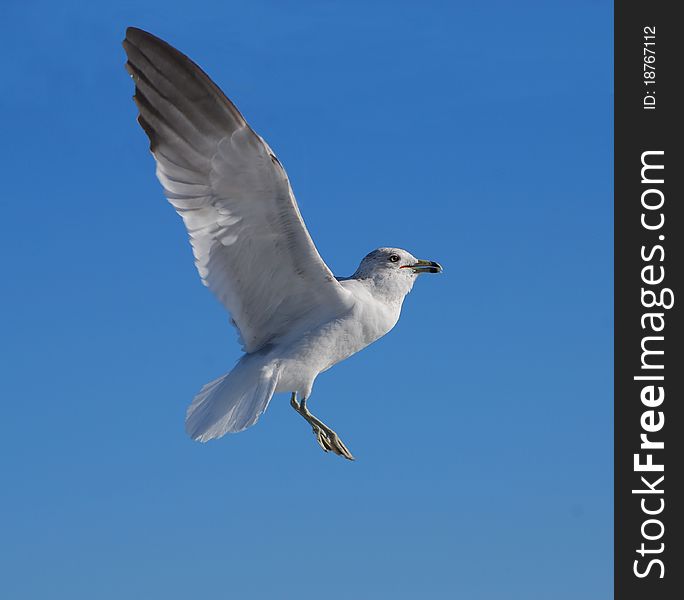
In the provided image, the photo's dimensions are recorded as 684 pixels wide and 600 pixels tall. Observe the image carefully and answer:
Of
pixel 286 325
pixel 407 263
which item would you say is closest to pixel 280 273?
pixel 286 325

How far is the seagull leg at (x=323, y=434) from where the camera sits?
12000mm

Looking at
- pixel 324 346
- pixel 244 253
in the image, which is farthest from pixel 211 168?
pixel 324 346

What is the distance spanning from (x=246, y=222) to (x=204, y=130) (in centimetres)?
75

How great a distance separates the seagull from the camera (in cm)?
1139

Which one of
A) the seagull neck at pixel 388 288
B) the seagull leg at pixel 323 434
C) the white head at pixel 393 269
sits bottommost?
the seagull leg at pixel 323 434

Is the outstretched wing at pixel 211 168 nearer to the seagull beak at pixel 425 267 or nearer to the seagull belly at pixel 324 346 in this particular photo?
the seagull belly at pixel 324 346

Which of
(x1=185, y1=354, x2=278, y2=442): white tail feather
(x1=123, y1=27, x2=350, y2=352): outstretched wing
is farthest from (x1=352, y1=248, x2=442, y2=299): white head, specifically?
(x1=185, y1=354, x2=278, y2=442): white tail feather

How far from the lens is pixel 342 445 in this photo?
1212cm

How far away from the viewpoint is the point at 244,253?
458 inches

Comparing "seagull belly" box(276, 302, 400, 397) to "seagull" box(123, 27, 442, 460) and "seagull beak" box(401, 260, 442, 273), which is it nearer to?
"seagull" box(123, 27, 442, 460)

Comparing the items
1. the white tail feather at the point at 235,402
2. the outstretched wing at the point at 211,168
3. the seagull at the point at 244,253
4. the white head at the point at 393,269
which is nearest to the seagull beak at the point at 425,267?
the white head at the point at 393,269

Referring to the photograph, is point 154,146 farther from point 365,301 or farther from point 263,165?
point 365,301
